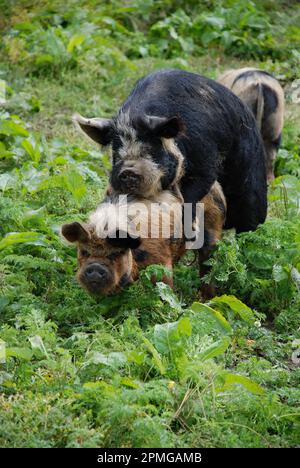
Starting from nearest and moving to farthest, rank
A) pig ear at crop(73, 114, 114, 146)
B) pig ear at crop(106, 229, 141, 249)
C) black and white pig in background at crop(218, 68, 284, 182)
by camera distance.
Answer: pig ear at crop(106, 229, 141, 249)
pig ear at crop(73, 114, 114, 146)
black and white pig in background at crop(218, 68, 284, 182)

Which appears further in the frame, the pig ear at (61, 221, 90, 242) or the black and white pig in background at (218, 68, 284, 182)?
the black and white pig in background at (218, 68, 284, 182)

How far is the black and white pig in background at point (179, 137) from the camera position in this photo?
23.3 ft

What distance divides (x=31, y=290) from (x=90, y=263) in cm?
58

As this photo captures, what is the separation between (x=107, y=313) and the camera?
7.00 metres

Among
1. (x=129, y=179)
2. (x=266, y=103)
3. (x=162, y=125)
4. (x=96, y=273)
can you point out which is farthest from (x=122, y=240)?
(x=266, y=103)

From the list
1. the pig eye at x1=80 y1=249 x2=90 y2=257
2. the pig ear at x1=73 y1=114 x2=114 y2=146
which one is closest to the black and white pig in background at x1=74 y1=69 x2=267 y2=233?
the pig ear at x1=73 y1=114 x2=114 y2=146

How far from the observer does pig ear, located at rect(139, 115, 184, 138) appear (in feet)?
22.8

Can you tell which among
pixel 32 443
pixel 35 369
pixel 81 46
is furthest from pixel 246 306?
pixel 81 46

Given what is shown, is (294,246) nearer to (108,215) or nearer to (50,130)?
(108,215)

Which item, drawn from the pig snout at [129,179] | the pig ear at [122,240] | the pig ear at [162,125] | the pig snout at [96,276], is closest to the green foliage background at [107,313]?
the pig snout at [96,276]

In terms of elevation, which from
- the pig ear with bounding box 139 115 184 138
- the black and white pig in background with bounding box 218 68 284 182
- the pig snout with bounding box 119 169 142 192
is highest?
the pig ear with bounding box 139 115 184 138

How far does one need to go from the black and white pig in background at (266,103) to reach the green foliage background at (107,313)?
1.02ft

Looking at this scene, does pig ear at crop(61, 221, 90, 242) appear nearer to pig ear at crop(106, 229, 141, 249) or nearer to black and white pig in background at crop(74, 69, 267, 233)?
pig ear at crop(106, 229, 141, 249)

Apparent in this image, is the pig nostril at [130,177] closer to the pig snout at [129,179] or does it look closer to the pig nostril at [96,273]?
the pig snout at [129,179]
